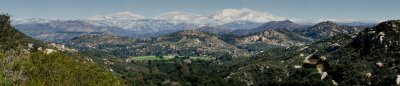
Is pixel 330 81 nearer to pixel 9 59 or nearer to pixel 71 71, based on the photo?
pixel 71 71

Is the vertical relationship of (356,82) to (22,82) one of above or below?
below

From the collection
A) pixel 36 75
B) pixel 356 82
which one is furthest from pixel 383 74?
pixel 36 75

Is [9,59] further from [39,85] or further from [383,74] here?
[383,74]

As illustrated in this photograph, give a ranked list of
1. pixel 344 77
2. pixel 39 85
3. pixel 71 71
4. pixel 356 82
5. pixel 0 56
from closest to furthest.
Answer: pixel 39 85
pixel 0 56
pixel 71 71
pixel 356 82
pixel 344 77

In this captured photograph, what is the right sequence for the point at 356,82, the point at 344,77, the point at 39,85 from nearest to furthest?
1. the point at 39,85
2. the point at 356,82
3. the point at 344,77

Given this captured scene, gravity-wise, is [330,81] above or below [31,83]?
below

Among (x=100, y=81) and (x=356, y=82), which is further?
(x=356, y=82)

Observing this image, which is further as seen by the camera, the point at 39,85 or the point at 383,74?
the point at 383,74

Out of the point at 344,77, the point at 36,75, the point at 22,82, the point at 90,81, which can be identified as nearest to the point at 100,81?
the point at 90,81

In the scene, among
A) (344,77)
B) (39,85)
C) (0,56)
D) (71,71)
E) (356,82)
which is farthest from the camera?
(344,77)
